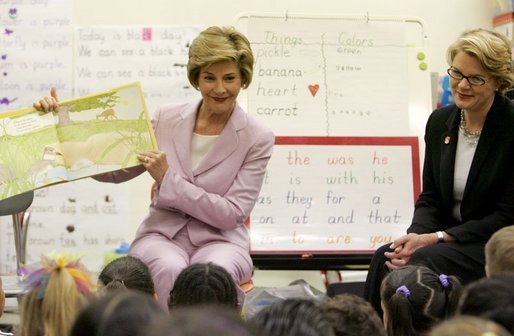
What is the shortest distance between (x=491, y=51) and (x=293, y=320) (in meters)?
1.89

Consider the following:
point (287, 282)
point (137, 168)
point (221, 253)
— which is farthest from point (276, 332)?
point (287, 282)

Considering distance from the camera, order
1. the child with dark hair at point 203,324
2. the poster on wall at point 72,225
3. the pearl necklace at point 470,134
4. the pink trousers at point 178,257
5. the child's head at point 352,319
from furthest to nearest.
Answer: the poster on wall at point 72,225
the pearl necklace at point 470,134
the pink trousers at point 178,257
the child's head at point 352,319
the child with dark hair at point 203,324

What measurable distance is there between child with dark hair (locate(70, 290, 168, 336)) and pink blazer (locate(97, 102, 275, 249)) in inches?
63.2

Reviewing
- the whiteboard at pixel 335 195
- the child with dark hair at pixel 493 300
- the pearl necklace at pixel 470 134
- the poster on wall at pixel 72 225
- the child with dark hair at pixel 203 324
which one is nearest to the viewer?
the child with dark hair at pixel 203 324

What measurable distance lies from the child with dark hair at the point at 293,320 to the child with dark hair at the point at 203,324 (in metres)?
0.29

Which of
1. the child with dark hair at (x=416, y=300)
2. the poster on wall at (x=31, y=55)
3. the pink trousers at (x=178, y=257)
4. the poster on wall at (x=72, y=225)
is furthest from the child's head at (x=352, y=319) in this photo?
the poster on wall at (x=31, y=55)

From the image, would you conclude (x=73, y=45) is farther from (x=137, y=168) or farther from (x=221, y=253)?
(x=221, y=253)

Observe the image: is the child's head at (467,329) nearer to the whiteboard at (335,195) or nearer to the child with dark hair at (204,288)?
the child with dark hair at (204,288)

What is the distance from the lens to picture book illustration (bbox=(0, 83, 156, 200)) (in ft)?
9.44

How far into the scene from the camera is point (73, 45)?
4.65m

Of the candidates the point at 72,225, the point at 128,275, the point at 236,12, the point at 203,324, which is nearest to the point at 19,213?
the point at 72,225

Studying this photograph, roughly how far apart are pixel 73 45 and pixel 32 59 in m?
0.24

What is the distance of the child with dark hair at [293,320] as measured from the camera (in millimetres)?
1402

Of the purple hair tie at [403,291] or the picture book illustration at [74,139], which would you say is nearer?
the purple hair tie at [403,291]
